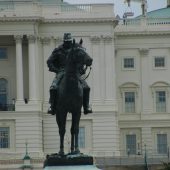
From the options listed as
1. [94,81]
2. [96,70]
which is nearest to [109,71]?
[96,70]

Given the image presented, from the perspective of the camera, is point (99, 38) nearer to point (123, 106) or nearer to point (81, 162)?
point (123, 106)

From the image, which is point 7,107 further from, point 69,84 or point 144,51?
point 69,84

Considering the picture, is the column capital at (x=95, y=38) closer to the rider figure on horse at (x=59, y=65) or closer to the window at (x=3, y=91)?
the window at (x=3, y=91)

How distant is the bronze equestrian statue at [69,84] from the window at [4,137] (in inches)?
2023

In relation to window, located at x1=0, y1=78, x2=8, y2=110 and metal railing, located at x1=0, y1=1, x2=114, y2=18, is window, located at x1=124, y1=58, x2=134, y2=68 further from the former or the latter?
window, located at x1=0, y1=78, x2=8, y2=110

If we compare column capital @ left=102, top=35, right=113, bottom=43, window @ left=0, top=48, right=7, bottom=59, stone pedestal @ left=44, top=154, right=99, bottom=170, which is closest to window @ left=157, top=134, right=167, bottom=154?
column capital @ left=102, top=35, right=113, bottom=43

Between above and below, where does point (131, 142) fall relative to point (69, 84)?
below

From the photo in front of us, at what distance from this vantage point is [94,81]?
7869 cm

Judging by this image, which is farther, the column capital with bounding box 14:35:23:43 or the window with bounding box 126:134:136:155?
the window with bounding box 126:134:136:155

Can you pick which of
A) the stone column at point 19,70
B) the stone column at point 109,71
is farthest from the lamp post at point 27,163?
the stone column at point 109,71

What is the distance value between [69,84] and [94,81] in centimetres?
5500

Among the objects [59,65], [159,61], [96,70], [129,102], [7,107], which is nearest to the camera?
[59,65]

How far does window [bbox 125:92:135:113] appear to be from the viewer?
8350 cm

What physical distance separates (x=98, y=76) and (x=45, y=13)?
21.1ft
